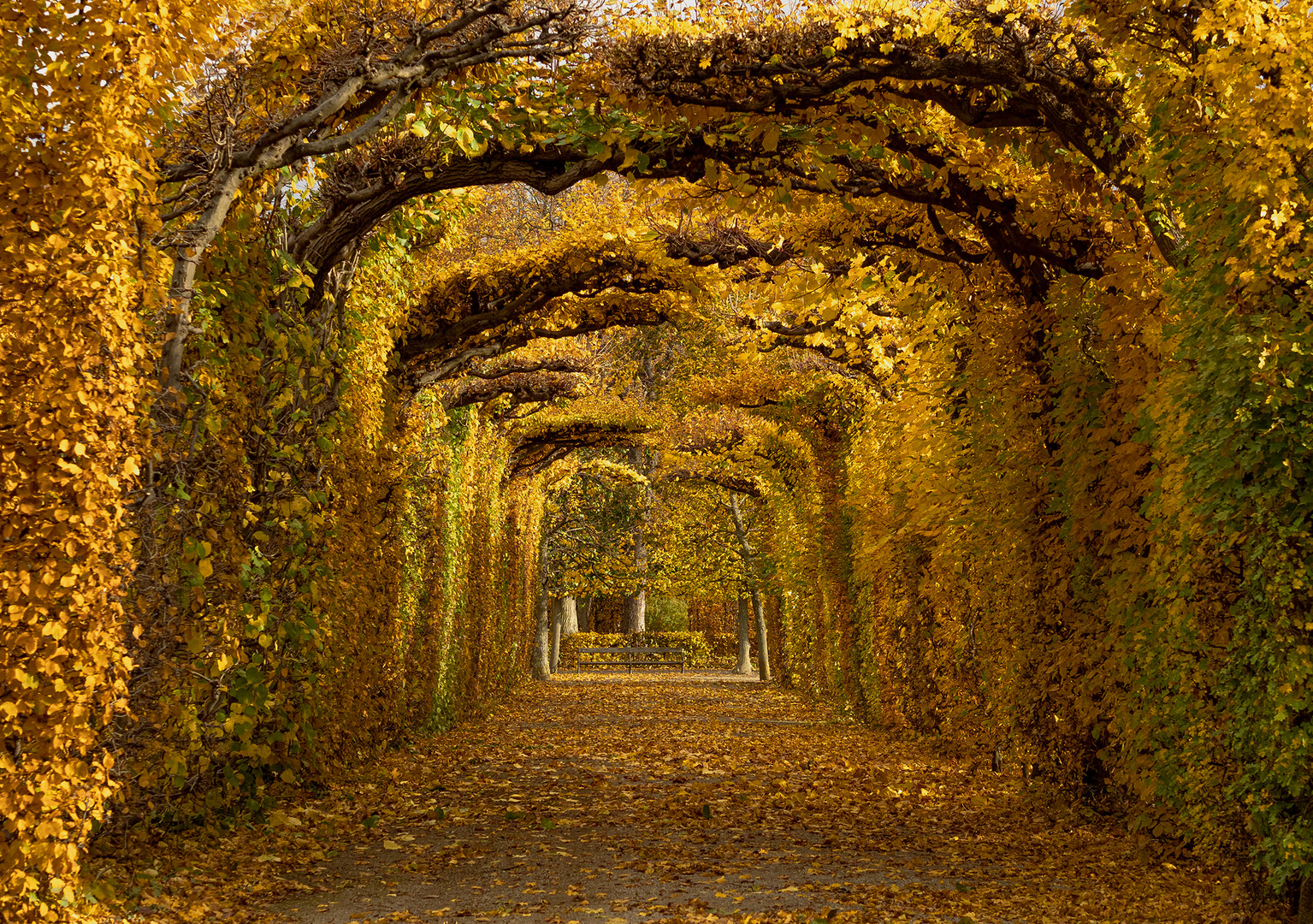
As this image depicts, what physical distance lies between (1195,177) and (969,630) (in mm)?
6299

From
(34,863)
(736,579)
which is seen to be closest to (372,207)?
(34,863)

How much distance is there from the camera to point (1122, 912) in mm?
4820

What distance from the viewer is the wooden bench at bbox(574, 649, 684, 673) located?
30656mm

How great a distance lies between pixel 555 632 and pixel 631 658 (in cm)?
255

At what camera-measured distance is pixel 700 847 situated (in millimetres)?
6660

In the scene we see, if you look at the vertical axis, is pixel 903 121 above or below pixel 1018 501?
above

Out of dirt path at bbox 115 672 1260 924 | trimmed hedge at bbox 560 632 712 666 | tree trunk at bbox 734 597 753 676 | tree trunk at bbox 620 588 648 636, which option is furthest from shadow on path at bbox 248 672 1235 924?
trimmed hedge at bbox 560 632 712 666

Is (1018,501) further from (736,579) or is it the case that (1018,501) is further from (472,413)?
(736,579)

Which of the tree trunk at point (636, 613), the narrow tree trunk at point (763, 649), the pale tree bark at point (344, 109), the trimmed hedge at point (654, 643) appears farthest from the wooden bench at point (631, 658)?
the pale tree bark at point (344, 109)

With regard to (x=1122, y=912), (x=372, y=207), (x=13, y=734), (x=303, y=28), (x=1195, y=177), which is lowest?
(x=1122, y=912)

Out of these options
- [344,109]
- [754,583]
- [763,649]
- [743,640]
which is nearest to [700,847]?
[344,109]

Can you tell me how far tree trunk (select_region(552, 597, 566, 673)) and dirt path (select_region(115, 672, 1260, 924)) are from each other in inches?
809

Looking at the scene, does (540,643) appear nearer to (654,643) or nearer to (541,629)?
(541,629)

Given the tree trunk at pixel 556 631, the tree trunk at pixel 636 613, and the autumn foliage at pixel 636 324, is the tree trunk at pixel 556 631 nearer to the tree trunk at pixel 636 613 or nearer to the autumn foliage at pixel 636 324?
the tree trunk at pixel 636 613
